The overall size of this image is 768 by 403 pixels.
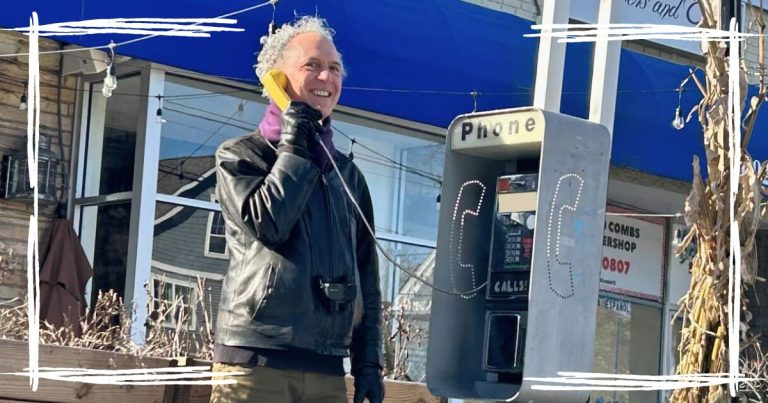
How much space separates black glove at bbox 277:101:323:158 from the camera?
12.8ft

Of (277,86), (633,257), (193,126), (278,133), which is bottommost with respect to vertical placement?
(633,257)

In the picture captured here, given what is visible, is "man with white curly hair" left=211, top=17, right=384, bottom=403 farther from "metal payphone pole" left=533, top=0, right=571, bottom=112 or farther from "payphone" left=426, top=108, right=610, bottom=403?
"metal payphone pole" left=533, top=0, right=571, bottom=112

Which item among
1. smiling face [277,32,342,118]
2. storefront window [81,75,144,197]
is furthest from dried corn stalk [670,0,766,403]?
storefront window [81,75,144,197]

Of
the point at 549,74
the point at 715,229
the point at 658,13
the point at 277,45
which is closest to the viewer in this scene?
the point at 277,45

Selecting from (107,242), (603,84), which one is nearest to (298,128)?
(603,84)

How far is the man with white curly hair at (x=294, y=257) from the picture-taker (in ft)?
12.4

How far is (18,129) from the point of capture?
886cm

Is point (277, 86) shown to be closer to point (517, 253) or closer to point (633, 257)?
point (517, 253)

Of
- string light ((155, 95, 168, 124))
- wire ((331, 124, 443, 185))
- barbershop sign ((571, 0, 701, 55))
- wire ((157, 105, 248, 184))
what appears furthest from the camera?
barbershop sign ((571, 0, 701, 55))

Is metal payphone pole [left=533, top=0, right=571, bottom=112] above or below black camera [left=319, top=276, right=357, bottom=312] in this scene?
above

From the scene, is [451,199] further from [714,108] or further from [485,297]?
[714,108]

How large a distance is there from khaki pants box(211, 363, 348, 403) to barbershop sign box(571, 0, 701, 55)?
8.83 m

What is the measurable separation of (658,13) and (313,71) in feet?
31.0

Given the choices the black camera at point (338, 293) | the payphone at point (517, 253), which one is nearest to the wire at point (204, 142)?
the payphone at point (517, 253)
